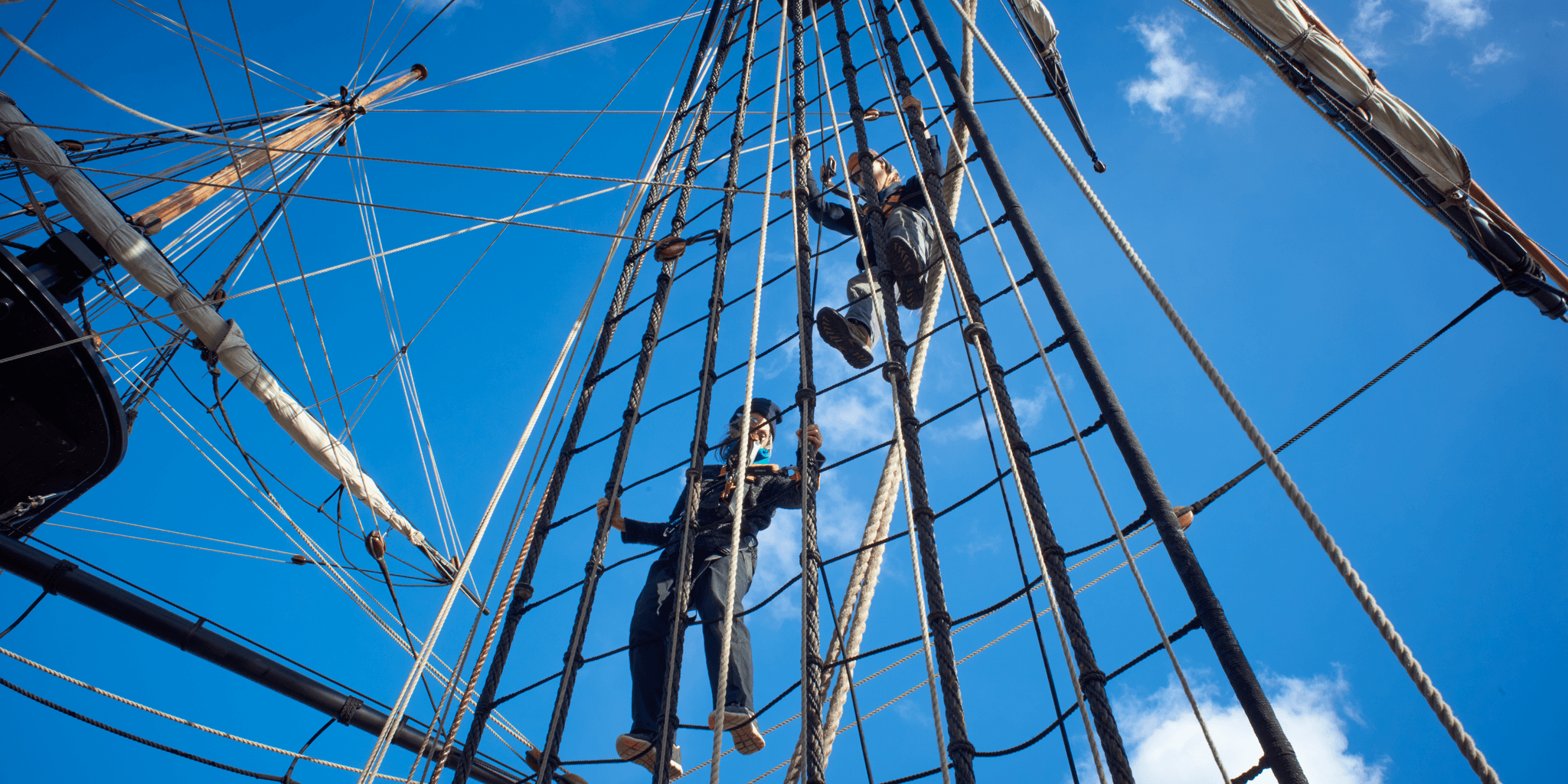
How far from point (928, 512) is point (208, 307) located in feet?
20.0

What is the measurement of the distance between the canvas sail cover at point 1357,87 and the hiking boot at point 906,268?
180cm

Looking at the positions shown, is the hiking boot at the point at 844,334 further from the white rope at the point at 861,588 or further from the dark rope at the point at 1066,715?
the dark rope at the point at 1066,715

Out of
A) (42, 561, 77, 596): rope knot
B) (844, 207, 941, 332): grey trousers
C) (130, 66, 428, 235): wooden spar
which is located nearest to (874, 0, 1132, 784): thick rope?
(844, 207, 941, 332): grey trousers

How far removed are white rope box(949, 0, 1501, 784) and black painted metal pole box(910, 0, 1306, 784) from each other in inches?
10.3

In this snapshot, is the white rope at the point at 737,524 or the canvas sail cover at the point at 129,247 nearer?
the white rope at the point at 737,524

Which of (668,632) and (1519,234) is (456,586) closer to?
(668,632)

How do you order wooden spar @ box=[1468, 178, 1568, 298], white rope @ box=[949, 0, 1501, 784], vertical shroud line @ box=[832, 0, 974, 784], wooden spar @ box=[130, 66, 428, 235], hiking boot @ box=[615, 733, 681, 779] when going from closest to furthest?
white rope @ box=[949, 0, 1501, 784]
vertical shroud line @ box=[832, 0, 974, 784]
wooden spar @ box=[1468, 178, 1568, 298]
hiking boot @ box=[615, 733, 681, 779]
wooden spar @ box=[130, 66, 428, 235]

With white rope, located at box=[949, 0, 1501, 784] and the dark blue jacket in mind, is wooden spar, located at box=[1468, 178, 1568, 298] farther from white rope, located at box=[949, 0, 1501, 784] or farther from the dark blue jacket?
the dark blue jacket

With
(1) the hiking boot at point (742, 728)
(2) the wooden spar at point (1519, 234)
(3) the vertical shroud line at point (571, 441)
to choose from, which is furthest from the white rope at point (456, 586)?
(2) the wooden spar at point (1519, 234)

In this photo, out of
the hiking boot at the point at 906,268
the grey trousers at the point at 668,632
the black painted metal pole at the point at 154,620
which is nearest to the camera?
the grey trousers at the point at 668,632

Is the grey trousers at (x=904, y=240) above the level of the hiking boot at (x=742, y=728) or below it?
above

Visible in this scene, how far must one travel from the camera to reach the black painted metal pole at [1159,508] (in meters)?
1.84

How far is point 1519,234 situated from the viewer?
321 cm

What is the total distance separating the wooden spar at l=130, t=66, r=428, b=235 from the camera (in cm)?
934
